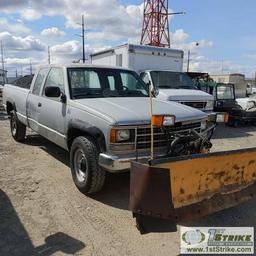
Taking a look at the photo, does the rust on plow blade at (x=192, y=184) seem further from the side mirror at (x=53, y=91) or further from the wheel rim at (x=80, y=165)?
the side mirror at (x=53, y=91)

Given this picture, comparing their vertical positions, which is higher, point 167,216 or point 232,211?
point 167,216

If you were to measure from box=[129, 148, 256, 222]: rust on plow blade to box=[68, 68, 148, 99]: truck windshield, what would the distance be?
90.8 inches

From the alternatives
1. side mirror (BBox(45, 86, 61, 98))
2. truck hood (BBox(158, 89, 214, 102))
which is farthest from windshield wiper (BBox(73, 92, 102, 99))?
truck hood (BBox(158, 89, 214, 102))

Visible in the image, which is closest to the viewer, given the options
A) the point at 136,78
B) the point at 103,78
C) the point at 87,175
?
the point at 87,175

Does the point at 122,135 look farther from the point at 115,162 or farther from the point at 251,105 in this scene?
the point at 251,105

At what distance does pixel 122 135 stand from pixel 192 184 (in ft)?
3.63

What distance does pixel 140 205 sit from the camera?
347 centimetres

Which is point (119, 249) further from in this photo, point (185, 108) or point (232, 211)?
point (185, 108)

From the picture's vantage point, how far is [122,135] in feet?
14.4

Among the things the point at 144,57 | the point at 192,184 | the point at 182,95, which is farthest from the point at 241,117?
the point at 192,184

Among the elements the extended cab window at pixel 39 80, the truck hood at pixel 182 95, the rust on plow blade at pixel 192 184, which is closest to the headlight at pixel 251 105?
the truck hood at pixel 182 95

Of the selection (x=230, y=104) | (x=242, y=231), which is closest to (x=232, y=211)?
(x=242, y=231)

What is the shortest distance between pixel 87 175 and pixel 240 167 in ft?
6.79

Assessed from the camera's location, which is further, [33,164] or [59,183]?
[33,164]
